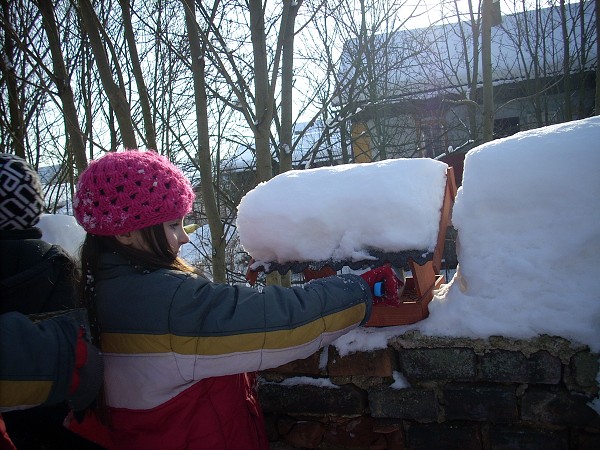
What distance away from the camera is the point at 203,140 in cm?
345

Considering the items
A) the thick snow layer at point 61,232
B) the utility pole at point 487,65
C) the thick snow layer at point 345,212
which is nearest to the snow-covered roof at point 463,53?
the utility pole at point 487,65

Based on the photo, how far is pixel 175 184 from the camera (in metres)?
1.37

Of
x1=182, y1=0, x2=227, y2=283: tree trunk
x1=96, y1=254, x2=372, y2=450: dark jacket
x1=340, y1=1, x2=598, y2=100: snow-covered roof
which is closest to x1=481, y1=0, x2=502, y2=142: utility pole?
x1=340, y1=1, x2=598, y2=100: snow-covered roof

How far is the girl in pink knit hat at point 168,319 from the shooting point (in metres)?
1.19

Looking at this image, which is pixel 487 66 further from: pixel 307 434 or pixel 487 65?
pixel 307 434

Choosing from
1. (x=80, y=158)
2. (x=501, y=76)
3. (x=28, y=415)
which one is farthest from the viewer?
(x=501, y=76)

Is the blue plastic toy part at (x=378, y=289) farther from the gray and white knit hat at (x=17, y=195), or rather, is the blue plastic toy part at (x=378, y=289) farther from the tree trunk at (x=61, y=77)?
the tree trunk at (x=61, y=77)

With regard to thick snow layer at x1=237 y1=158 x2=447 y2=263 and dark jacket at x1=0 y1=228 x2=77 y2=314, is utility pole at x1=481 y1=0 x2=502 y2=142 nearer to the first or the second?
thick snow layer at x1=237 y1=158 x2=447 y2=263

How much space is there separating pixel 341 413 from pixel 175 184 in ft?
3.06

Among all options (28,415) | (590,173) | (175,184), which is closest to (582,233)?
(590,173)

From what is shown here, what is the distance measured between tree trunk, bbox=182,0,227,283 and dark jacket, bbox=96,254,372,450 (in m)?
2.26

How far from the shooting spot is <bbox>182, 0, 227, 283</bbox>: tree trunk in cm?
334

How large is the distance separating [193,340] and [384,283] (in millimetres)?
599

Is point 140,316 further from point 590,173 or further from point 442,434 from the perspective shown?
point 590,173
